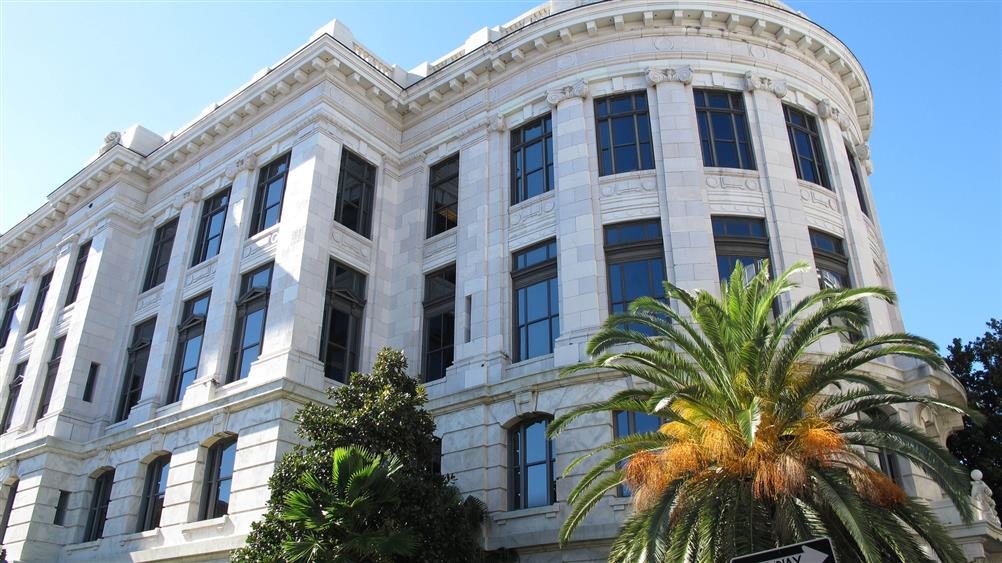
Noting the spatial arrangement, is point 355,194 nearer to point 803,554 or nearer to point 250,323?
point 250,323

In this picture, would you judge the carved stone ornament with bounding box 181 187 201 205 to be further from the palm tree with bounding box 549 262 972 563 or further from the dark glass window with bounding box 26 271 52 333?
the palm tree with bounding box 549 262 972 563

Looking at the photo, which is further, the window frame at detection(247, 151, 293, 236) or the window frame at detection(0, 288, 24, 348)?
the window frame at detection(0, 288, 24, 348)

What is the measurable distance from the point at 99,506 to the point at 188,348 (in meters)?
6.22

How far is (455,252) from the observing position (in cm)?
2714

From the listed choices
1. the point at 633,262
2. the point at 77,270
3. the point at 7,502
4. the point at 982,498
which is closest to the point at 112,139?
the point at 77,270

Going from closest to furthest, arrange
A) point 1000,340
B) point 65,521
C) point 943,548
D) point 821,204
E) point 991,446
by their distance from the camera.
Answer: point 943,548 → point 821,204 → point 65,521 → point 991,446 → point 1000,340

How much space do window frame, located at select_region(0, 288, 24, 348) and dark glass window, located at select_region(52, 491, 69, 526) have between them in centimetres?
1279

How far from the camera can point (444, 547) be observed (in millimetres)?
18641

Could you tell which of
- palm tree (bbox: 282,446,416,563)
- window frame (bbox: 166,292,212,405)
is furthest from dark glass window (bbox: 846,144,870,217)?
window frame (bbox: 166,292,212,405)

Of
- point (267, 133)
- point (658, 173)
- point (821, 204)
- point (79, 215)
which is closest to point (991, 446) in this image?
point (821, 204)

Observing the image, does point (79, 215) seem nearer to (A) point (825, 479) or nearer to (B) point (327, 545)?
(B) point (327, 545)

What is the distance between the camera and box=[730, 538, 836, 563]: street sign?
6.03 m

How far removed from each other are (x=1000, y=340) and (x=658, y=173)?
19.2 metres

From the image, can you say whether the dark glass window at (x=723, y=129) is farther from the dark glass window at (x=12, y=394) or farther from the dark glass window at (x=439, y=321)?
the dark glass window at (x=12, y=394)
